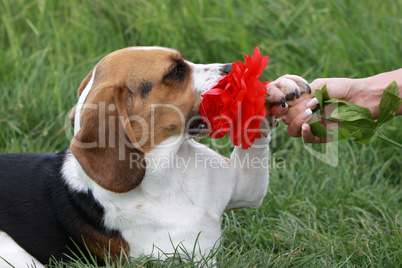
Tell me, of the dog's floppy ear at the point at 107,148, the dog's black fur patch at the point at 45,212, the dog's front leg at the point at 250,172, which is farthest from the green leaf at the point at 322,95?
the dog's black fur patch at the point at 45,212

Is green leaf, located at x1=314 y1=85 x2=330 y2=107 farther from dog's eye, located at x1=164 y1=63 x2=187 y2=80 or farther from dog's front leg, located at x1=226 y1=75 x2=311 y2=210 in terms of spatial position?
dog's eye, located at x1=164 y1=63 x2=187 y2=80

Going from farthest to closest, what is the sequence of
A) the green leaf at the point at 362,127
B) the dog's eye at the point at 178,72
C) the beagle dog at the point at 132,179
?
the dog's eye at the point at 178,72
the beagle dog at the point at 132,179
the green leaf at the point at 362,127

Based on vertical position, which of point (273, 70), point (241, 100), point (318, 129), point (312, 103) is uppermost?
point (241, 100)

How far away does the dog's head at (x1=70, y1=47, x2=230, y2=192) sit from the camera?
2926 mm

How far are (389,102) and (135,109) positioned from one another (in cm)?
134

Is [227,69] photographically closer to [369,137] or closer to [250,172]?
[250,172]

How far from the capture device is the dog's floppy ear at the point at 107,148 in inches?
114

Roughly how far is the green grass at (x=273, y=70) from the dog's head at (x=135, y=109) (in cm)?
60

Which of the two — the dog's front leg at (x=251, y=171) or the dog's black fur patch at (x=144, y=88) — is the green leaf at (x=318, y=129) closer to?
the dog's front leg at (x=251, y=171)

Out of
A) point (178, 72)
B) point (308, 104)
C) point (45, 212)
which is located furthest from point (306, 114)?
point (45, 212)

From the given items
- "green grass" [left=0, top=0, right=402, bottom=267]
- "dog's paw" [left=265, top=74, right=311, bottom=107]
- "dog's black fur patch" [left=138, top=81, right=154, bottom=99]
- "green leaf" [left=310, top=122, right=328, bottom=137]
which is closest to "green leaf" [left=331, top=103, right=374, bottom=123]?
"green leaf" [left=310, top=122, right=328, bottom=137]

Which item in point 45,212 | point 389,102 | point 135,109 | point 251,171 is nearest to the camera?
point 389,102

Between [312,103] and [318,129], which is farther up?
[312,103]

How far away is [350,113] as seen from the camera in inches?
111
